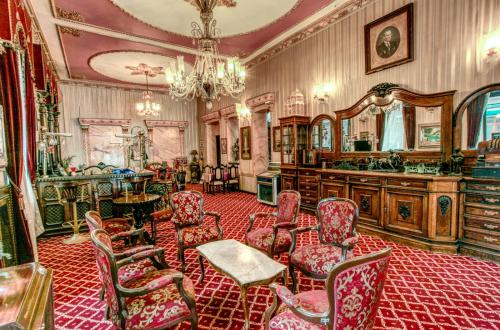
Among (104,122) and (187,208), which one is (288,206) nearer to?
(187,208)

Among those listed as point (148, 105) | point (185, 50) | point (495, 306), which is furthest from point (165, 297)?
point (148, 105)

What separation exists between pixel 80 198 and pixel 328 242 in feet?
15.5

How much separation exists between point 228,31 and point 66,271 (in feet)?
18.6

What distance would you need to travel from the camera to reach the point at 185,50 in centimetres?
680

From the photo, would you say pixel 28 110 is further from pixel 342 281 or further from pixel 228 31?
pixel 342 281

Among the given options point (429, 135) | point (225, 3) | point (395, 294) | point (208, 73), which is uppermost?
point (225, 3)

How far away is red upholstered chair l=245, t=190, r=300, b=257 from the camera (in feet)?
9.22

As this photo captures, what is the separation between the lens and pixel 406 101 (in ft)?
13.8

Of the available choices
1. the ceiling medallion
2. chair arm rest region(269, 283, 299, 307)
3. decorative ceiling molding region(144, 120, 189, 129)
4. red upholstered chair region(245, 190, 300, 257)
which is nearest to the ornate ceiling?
the ceiling medallion

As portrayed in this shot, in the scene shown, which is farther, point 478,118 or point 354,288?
point 478,118

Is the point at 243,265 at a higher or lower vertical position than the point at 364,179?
lower

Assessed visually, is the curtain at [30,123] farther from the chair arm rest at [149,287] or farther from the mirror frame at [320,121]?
the mirror frame at [320,121]

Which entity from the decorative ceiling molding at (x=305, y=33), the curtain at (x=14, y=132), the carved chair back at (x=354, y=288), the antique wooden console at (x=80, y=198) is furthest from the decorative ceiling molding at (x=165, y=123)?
the carved chair back at (x=354, y=288)

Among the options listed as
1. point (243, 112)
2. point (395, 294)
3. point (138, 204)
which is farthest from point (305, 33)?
point (395, 294)
